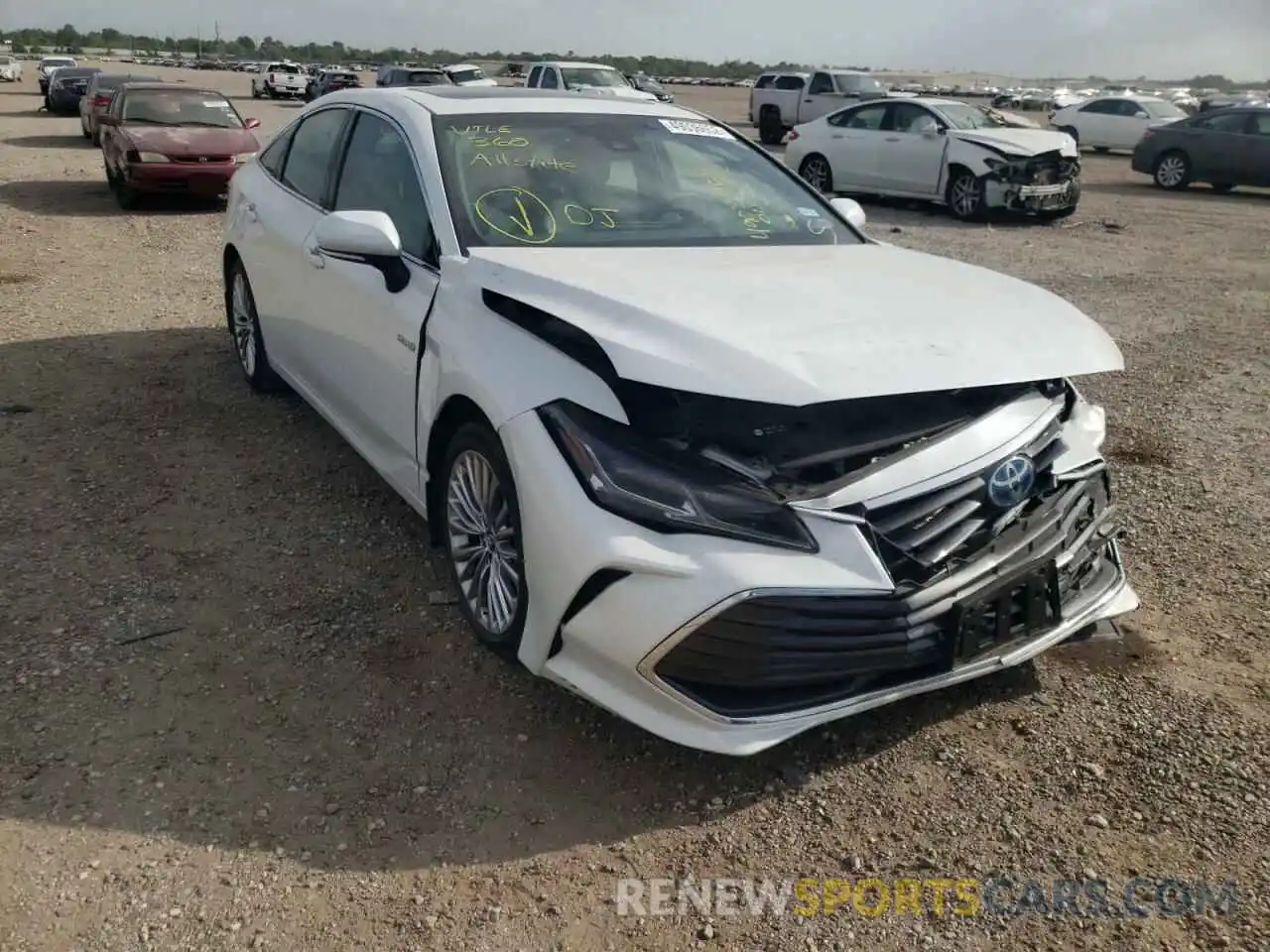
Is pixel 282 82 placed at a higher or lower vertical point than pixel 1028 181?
higher

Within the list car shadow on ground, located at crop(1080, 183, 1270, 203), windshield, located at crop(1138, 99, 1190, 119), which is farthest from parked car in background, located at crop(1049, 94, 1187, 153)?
car shadow on ground, located at crop(1080, 183, 1270, 203)

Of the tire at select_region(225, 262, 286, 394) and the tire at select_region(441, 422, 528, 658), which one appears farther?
the tire at select_region(225, 262, 286, 394)

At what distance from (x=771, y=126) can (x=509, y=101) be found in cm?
2366

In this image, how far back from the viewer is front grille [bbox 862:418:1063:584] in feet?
8.85

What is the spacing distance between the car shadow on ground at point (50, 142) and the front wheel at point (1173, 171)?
63.6ft

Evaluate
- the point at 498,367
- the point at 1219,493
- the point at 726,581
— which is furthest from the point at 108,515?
the point at 1219,493

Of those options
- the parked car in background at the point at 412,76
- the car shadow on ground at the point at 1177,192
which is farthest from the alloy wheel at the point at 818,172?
the parked car in background at the point at 412,76

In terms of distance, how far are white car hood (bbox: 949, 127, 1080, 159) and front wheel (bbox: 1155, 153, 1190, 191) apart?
6.26 meters

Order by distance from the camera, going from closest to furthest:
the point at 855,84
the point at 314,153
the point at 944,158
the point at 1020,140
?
the point at 314,153
the point at 1020,140
the point at 944,158
the point at 855,84

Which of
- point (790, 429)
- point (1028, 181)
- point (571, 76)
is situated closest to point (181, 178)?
point (1028, 181)

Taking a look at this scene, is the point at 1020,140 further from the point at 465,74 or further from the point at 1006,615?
the point at 465,74

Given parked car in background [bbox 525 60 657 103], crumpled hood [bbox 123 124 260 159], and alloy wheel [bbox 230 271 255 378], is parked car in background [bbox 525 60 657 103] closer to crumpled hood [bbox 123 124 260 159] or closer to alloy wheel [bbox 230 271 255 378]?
crumpled hood [bbox 123 124 260 159]

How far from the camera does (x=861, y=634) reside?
2.64 metres

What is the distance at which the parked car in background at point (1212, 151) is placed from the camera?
18.1m
